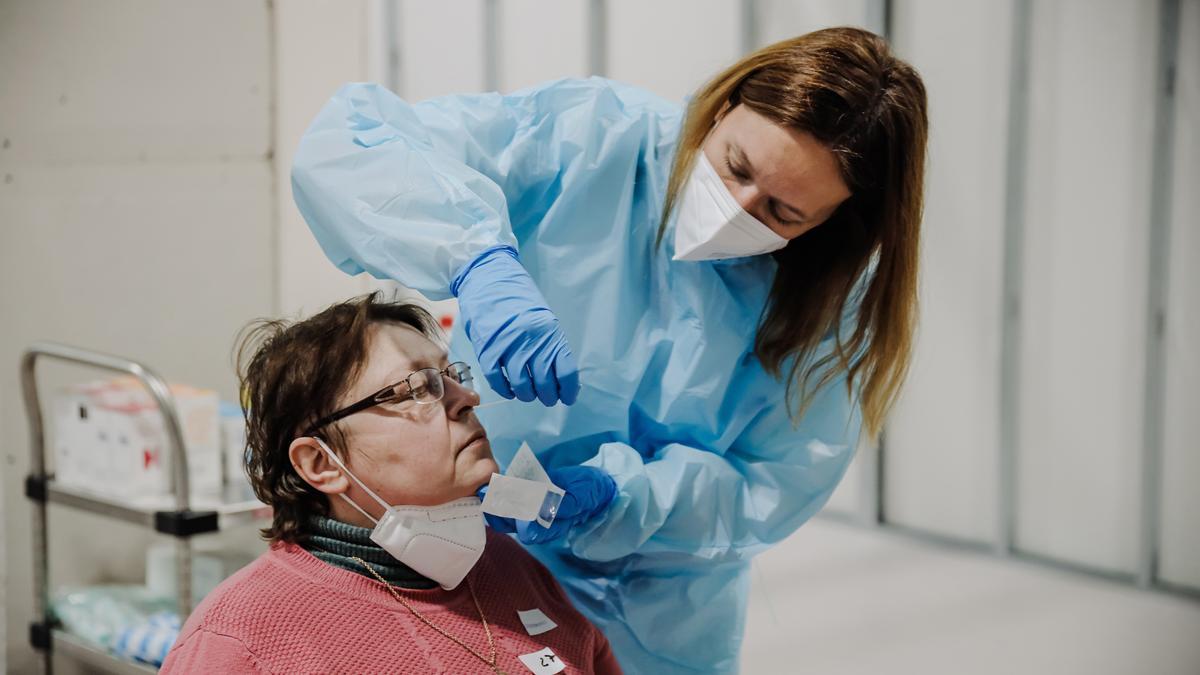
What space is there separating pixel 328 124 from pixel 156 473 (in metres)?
1.62

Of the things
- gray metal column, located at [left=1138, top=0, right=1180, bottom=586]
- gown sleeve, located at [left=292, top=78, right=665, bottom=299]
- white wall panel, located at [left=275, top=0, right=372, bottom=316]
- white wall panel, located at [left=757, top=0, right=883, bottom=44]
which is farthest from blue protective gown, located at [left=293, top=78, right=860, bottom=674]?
white wall panel, located at [left=275, top=0, right=372, bottom=316]

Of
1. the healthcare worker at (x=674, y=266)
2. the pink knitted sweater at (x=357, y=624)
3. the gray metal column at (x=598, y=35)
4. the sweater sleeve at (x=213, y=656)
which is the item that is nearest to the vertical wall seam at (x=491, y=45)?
the gray metal column at (x=598, y=35)

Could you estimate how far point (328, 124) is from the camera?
1.27 m

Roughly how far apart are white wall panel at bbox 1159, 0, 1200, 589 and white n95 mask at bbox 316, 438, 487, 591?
7.98 feet

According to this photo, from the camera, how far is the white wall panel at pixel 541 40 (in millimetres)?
4211

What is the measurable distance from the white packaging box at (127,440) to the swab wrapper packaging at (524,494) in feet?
4.94

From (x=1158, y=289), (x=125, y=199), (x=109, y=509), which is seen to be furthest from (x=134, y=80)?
(x=1158, y=289)

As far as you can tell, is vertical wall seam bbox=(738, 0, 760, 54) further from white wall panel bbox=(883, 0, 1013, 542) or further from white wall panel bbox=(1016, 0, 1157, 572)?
white wall panel bbox=(1016, 0, 1157, 572)

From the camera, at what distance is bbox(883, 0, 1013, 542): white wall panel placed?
3357mm

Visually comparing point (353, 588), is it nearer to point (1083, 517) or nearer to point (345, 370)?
point (345, 370)

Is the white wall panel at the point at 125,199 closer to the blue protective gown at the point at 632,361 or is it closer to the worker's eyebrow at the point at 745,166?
the blue protective gown at the point at 632,361

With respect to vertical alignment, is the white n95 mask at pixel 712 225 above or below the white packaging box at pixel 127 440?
above

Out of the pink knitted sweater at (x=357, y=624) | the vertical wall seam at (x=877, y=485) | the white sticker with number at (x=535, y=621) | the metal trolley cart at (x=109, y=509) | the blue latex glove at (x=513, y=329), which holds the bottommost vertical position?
the vertical wall seam at (x=877, y=485)

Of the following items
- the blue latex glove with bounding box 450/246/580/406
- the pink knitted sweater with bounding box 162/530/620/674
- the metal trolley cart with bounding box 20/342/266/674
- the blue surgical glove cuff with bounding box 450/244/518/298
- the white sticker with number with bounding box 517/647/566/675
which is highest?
the blue surgical glove cuff with bounding box 450/244/518/298
